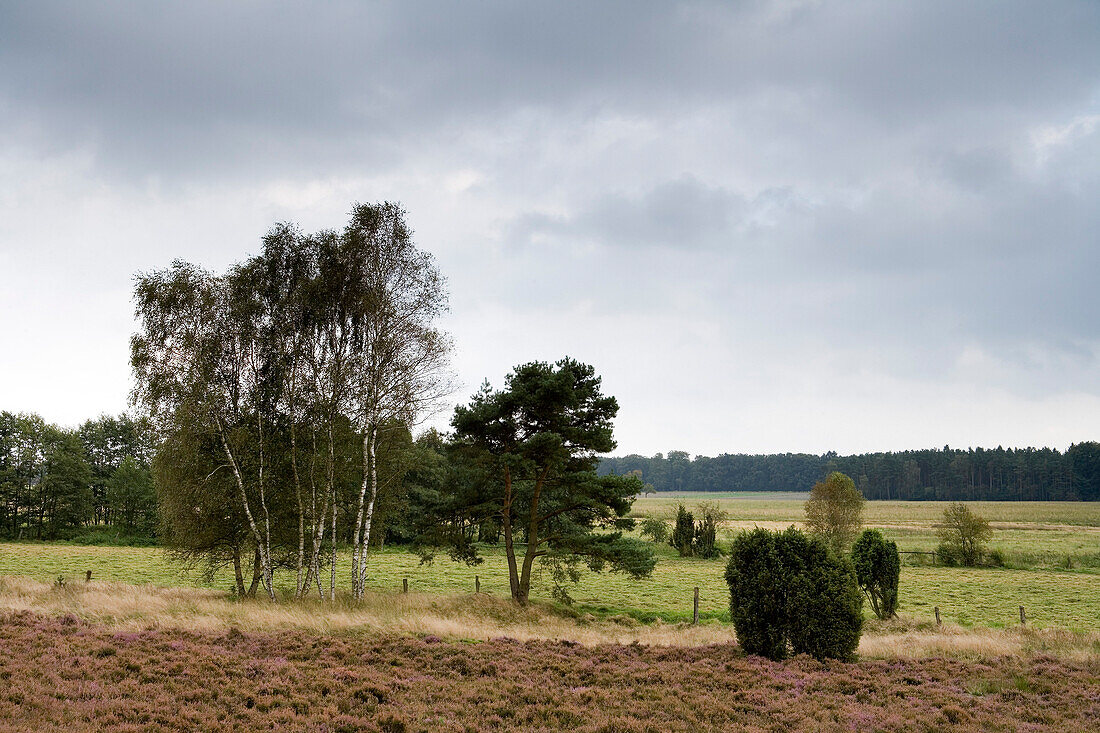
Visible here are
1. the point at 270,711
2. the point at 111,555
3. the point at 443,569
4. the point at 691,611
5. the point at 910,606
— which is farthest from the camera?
the point at 111,555

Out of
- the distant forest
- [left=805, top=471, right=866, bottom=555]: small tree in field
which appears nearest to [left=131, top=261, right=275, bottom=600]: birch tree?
[left=805, top=471, right=866, bottom=555]: small tree in field

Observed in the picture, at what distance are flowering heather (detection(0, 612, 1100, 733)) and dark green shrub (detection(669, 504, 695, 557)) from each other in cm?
4266

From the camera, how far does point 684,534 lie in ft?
185

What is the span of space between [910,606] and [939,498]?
571 ft

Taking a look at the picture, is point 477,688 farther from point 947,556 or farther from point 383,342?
point 947,556

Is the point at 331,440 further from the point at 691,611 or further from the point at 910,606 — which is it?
the point at 910,606

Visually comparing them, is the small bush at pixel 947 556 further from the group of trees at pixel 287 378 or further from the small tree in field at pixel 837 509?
the group of trees at pixel 287 378

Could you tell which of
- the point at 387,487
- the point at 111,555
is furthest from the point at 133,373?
the point at 111,555

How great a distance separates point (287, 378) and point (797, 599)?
1826 centimetres

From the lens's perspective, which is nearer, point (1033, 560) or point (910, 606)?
point (910, 606)

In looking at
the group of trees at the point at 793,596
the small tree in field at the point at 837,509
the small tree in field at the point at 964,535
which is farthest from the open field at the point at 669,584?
the group of trees at the point at 793,596

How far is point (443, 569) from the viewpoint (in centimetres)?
4509

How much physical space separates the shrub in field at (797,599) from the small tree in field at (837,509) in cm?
3465

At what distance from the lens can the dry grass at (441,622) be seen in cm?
1608
